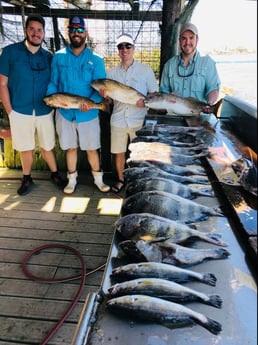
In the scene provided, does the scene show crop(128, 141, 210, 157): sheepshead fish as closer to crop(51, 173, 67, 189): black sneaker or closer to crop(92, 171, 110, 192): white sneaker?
crop(92, 171, 110, 192): white sneaker

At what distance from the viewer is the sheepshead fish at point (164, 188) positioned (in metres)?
1.50

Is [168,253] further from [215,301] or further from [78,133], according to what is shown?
[78,133]

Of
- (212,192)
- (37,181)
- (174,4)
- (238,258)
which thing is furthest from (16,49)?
(238,258)

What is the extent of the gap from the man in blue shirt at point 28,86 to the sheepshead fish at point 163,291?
2.99 metres

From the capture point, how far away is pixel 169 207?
4.47 ft

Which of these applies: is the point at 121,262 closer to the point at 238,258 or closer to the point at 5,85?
the point at 238,258

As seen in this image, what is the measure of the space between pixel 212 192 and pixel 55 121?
2692mm

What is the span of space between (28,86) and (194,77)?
1.87 metres

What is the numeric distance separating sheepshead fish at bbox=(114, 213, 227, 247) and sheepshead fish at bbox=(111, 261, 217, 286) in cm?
15

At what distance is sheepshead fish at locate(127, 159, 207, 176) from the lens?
5.79 feet

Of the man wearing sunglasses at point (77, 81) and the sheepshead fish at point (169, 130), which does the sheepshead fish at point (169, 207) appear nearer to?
the sheepshead fish at point (169, 130)

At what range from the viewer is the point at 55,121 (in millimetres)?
3768

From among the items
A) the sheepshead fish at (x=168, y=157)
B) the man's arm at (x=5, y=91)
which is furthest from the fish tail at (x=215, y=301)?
the man's arm at (x=5, y=91)

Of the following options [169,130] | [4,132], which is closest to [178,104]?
[169,130]
